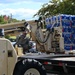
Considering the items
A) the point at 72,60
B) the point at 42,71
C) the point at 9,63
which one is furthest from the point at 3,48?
the point at 72,60

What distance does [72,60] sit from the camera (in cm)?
1008

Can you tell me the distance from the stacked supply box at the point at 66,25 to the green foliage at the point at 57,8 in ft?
→ 69.9

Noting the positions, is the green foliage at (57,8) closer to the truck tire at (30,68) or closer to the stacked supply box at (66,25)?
the stacked supply box at (66,25)

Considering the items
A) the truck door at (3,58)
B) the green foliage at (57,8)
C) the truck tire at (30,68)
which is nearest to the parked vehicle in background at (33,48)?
the truck tire at (30,68)

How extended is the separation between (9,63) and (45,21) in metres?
5.04

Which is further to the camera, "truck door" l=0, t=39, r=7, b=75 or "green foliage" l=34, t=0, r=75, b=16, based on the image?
"green foliage" l=34, t=0, r=75, b=16

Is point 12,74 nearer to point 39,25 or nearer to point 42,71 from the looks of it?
point 42,71

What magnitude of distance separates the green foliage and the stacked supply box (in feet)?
69.9

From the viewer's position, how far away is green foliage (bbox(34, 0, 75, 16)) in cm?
3713

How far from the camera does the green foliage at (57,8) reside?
37.1m

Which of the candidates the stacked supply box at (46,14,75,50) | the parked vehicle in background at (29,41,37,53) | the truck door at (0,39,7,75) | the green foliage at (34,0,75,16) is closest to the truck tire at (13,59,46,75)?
the truck door at (0,39,7,75)

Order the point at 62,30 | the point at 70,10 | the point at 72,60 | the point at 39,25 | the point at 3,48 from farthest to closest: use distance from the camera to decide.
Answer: the point at 70,10 < the point at 62,30 < the point at 39,25 < the point at 72,60 < the point at 3,48

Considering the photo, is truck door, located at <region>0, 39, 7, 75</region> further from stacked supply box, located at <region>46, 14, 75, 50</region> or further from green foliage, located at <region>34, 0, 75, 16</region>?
green foliage, located at <region>34, 0, 75, 16</region>

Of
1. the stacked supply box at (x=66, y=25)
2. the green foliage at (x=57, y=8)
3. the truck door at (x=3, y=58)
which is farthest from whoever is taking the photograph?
the green foliage at (x=57, y=8)
